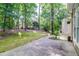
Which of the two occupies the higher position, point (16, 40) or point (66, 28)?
point (66, 28)

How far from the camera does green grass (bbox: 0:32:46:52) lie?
12.7ft

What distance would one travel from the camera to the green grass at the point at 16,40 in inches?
153

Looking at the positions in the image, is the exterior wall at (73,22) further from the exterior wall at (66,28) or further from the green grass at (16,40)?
the green grass at (16,40)

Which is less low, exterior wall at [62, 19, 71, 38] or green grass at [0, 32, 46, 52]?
exterior wall at [62, 19, 71, 38]

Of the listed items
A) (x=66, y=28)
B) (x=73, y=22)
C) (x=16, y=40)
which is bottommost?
(x=16, y=40)

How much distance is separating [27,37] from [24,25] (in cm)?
22

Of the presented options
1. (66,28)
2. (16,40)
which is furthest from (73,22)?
(16,40)

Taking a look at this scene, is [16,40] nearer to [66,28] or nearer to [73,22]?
[66,28]

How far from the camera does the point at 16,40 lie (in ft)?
12.8

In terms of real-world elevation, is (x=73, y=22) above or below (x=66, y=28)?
above

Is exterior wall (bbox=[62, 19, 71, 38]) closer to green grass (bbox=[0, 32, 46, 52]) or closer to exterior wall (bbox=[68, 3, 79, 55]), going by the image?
exterior wall (bbox=[68, 3, 79, 55])

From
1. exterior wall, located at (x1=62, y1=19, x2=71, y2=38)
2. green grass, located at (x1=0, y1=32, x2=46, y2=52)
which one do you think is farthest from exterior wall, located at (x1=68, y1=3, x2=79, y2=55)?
green grass, located at (x1=0, y1=32, x2=46, y2=52)

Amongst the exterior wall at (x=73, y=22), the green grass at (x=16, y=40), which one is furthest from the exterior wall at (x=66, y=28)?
the green grass at (x=16, y=40)

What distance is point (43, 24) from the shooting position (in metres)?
3.93
